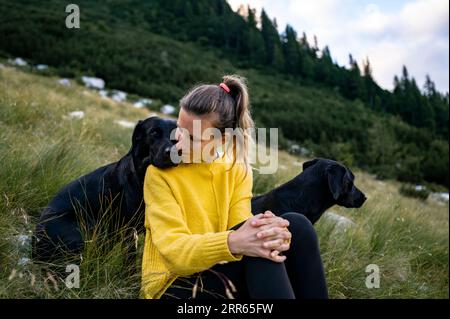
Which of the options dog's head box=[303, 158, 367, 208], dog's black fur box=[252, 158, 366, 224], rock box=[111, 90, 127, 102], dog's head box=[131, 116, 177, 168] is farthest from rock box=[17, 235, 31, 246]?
rock box=[111, 90, 127, 102]

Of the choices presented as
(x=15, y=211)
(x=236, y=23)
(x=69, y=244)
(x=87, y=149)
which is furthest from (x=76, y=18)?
(x=236, y=23)

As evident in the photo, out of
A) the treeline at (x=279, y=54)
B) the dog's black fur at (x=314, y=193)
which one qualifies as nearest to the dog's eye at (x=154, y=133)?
the dog's black fur at (x=314, y=193)

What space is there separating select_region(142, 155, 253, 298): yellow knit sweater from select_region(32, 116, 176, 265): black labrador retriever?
28 cm

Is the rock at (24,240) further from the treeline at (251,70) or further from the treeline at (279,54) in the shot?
the treeline at (279,54)

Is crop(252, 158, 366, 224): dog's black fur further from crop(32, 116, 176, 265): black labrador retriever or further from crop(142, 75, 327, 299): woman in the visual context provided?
crop(32, 116, 176, 265): black labrador retriever

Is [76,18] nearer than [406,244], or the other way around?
[76,18]

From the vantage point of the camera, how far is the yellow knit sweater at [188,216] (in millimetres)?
2027

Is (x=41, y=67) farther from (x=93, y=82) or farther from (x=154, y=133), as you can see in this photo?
(x=154, y=133)

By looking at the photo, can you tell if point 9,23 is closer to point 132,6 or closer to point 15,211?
point 132,6

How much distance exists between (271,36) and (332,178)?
40.0m

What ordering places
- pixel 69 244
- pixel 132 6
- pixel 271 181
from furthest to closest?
pixel 132 6 < pixel 271 181 < pixel 69 244

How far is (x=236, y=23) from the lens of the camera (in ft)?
133

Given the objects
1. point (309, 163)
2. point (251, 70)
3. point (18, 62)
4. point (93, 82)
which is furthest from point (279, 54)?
point (309, 163)
